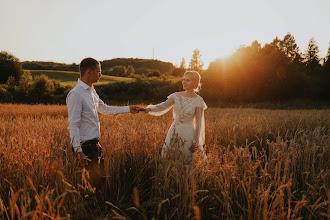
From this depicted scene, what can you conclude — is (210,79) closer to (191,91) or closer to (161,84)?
(161,84)

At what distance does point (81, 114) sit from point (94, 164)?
627 mm

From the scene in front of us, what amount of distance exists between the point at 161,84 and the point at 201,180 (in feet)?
101

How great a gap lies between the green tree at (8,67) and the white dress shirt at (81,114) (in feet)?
148

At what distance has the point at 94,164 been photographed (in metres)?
2.76

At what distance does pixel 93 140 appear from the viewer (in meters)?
2.83

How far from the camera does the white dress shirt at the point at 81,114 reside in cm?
257

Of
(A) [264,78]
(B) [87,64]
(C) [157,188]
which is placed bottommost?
(C) [157,188]

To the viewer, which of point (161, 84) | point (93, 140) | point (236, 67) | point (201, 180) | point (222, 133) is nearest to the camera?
point (201, 180)

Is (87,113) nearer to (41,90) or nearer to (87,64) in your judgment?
(87,64)

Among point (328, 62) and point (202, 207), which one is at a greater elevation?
point (328, 62)

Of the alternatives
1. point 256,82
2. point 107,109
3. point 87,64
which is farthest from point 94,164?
point 256,82

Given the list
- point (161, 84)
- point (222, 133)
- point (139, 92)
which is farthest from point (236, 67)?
point (222, 133)

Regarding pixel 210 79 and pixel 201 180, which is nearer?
pixel 201 180

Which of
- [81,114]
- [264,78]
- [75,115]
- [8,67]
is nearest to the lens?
[75,115]
